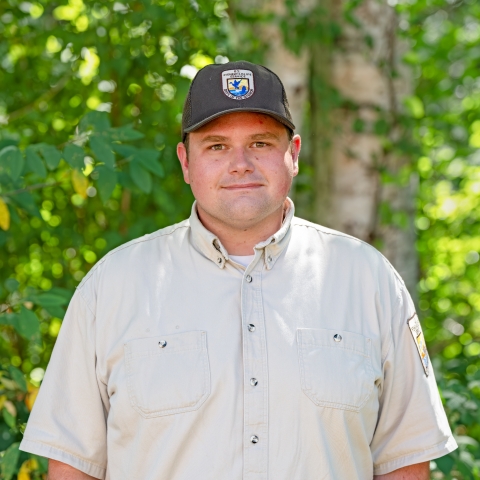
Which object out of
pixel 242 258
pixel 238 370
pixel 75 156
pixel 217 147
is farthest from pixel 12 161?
pixel 238 370

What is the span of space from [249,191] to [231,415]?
0.58 meters

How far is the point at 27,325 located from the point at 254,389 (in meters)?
0.91

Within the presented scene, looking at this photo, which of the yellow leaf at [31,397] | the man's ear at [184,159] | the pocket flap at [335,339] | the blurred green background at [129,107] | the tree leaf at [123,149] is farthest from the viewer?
the blurred green background at [129,107]

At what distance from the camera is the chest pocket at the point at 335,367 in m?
1.89

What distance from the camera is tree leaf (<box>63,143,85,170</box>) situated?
2.57 meters

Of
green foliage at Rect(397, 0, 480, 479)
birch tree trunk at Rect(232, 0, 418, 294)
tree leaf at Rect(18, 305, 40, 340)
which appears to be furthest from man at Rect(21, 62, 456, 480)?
green foliage at Rect(397, 0, 480, 479)

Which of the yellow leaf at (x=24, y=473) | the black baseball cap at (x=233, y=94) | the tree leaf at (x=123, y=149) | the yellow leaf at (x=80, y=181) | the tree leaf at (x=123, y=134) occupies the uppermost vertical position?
the black baseball cap at (x=233, y=94)

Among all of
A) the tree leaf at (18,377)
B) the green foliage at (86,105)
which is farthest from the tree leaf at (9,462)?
the green foliage at (86,105)

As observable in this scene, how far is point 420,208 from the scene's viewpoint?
16.3 ft

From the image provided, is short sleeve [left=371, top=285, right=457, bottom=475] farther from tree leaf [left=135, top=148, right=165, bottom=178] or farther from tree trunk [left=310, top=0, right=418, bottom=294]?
tree trunk [left=310, top=0, right=418, bottom=294]

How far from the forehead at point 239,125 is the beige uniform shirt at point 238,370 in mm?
261

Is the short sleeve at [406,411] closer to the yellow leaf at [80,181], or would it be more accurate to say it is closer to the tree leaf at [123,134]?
the tree leaf at [123,134]

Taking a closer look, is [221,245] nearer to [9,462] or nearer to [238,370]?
[238,370]

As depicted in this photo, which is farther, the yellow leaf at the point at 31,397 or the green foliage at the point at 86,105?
the green foliage at the point at 86,105
